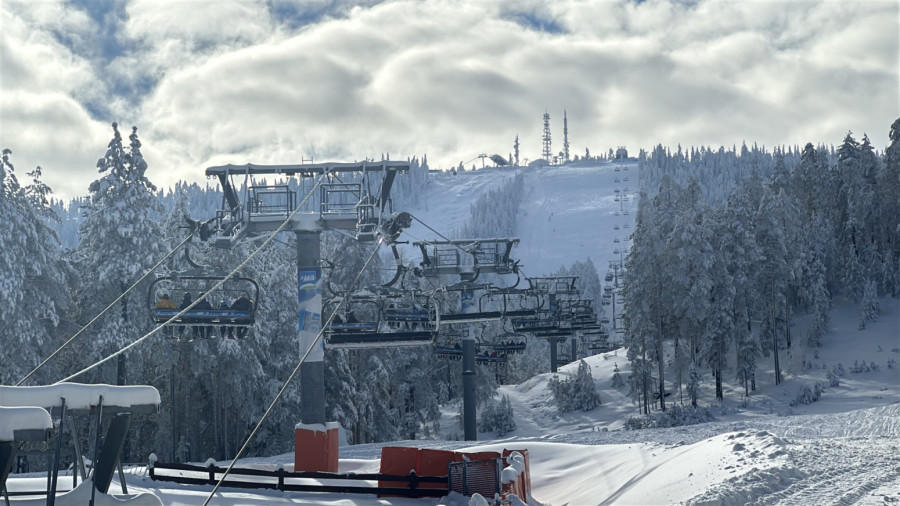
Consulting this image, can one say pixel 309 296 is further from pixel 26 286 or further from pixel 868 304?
pixel 868 304

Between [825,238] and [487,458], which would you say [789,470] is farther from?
[825,238]

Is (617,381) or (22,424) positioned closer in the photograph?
(22,424)

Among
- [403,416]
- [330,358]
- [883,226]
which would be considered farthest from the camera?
[883,226]

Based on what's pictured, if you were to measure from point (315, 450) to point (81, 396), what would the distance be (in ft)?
42.0

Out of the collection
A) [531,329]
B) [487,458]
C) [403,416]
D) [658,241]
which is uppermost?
[658,241]

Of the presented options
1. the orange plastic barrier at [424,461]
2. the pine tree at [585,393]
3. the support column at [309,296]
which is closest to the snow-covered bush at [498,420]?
the pine tree at [585,393]

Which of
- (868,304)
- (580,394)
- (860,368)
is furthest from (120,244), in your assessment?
(868,304)

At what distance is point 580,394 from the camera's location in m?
64.8

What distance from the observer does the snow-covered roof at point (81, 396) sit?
10.7m

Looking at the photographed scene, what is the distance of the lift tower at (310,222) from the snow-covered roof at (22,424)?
14146 millimetres

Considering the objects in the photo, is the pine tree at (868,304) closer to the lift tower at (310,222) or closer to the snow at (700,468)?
the snow at (700,468)

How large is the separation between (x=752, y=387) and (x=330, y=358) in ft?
94.0

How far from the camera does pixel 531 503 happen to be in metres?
18.3

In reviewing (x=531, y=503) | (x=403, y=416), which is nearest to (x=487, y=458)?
(x=531, y=503)
